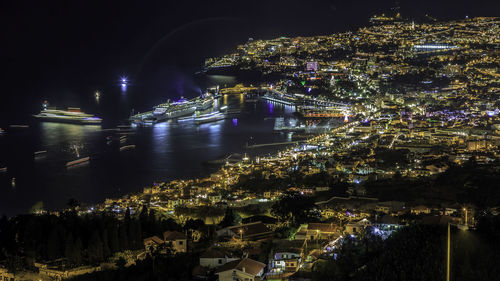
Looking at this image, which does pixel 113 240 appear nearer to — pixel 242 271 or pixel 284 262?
pixel 242 271

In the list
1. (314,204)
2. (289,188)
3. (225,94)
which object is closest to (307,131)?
(289,188)

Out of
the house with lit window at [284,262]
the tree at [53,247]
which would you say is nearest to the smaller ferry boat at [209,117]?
the tree at [53,247]

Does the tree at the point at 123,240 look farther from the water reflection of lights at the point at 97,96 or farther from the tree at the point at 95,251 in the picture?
the water reflection of lights at the point at 97,96

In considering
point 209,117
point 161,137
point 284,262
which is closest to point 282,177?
point 284,262

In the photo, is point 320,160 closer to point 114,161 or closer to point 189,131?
point 114,161

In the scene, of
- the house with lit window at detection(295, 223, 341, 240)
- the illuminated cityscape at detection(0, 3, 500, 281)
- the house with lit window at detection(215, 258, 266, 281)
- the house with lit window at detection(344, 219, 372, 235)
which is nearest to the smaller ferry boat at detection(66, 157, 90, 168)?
the illuminated cityscape at detection(0, 3, 500, 281)

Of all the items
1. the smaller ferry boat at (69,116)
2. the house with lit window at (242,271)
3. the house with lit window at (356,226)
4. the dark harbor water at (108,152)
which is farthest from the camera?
the smaller ferry boat at (69,116)
